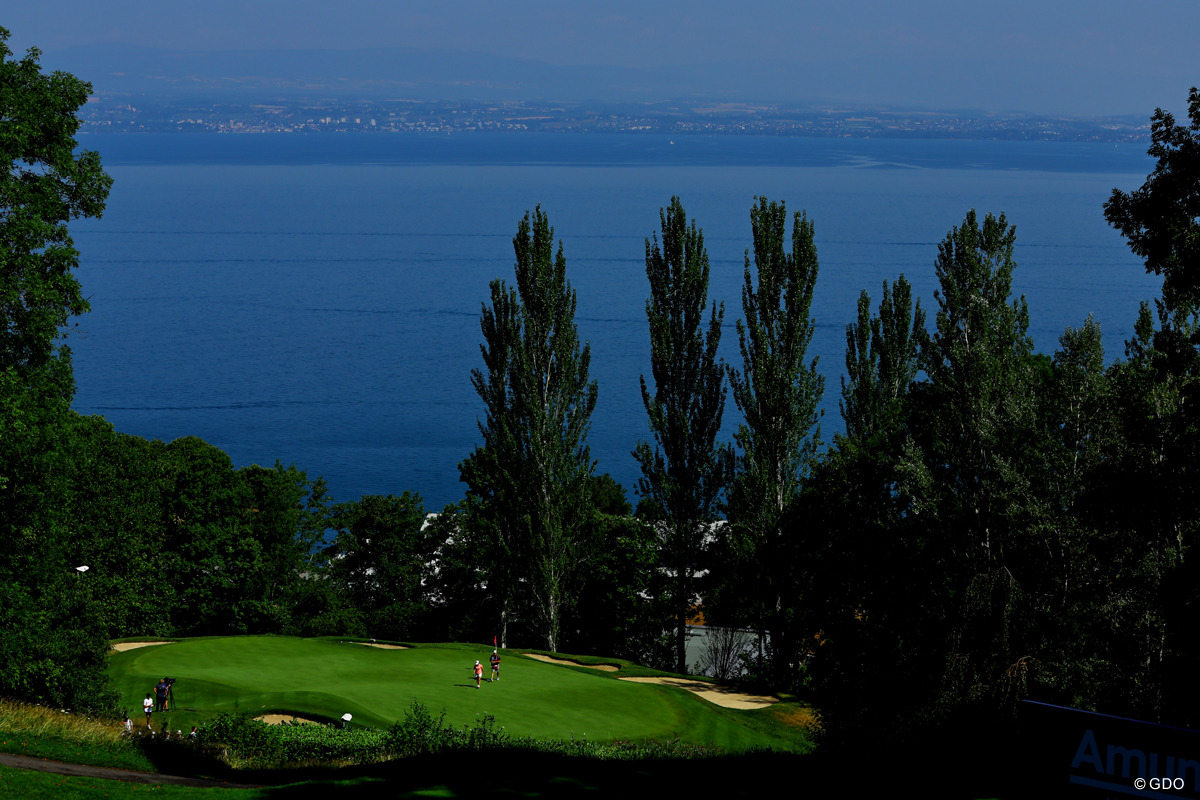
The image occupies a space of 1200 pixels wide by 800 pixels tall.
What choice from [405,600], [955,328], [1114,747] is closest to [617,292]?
[405,600]

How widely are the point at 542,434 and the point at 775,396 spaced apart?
9.12m

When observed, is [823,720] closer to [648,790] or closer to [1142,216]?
[648,790]

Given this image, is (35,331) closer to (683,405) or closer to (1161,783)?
(1161,783)

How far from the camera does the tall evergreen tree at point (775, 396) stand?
120 feet

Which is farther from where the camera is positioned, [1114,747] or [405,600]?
[405,600]

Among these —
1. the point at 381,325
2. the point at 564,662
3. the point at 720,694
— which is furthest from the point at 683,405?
the point at 381,325

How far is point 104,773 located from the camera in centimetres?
1798

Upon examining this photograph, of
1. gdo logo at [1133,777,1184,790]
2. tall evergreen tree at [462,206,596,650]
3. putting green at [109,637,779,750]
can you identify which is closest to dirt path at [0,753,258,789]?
putting green at [109,637,779,750]

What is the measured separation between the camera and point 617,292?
143m

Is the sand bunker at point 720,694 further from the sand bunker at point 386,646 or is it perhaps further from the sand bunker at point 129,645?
the sand bunker at point 129,645

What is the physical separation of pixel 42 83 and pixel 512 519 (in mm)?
23516

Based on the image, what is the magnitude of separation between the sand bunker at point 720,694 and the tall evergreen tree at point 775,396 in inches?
197

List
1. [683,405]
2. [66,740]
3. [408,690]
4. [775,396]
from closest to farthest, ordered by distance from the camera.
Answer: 1. [66,740]
2. [408,690]
3. [775,396]
4. [683,405]

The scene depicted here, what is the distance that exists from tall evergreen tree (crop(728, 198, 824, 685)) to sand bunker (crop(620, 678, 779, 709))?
4.99 meters
